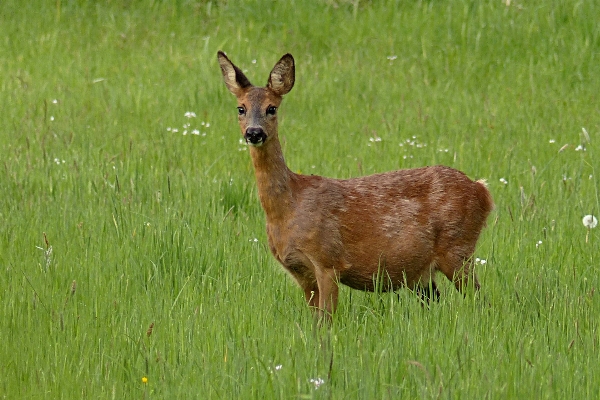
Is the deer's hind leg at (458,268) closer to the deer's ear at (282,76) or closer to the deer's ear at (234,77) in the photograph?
the deer's ear at (282,76)

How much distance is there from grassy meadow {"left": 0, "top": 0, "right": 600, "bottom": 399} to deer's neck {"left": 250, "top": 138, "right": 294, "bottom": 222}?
0.44 meters

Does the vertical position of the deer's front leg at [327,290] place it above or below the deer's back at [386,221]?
below

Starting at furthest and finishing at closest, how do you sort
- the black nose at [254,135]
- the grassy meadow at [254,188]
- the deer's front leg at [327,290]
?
the black nose at [254,135] → the deer's front leg at [327,290] → the grassy meadow at [254,188]

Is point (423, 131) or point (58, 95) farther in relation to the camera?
point (58, 95)

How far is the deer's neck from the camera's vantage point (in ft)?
19.6

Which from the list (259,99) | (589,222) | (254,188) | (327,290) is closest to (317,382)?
(327,290)

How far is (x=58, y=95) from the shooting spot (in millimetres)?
10898

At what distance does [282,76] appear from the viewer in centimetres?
629

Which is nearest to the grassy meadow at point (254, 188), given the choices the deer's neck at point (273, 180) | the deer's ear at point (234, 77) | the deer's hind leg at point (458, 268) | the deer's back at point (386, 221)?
the deer's hind leg at point (458, 268)

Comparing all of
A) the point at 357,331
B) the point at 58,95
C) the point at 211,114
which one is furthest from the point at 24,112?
the point at 357,331

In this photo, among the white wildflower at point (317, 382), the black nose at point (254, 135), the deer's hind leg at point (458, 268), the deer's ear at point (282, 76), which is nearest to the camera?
the white wildflower at point (317, 382)

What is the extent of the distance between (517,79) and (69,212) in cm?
560

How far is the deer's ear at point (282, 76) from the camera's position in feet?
20.5

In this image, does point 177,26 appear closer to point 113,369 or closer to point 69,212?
point 69,212
